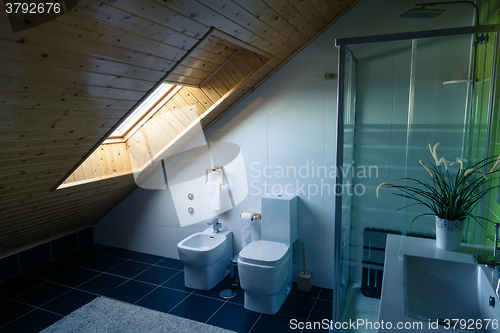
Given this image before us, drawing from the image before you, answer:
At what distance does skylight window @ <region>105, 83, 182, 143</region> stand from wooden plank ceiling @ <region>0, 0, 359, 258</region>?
0.24 metres

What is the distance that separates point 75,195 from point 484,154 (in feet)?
11.4

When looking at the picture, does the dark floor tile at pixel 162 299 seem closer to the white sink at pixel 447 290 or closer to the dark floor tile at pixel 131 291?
the dark floor tile at pixel 131 291

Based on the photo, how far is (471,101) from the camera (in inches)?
81.7

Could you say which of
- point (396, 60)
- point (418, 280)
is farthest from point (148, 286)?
point (396, 60)

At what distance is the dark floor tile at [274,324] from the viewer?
2717 mm

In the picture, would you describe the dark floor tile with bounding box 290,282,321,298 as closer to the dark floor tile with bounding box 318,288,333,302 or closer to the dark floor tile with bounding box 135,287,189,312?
the dark floor tile with bounding box 318,288,333,302

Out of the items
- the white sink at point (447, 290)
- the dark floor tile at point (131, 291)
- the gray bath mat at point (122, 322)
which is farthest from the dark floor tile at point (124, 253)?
the white sink at point (447, 290)

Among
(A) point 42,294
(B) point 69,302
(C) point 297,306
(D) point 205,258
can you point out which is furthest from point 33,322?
(C) point 297,306

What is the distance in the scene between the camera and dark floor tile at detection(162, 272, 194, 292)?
3400 millimetres

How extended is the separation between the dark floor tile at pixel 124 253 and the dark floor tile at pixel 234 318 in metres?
1.69

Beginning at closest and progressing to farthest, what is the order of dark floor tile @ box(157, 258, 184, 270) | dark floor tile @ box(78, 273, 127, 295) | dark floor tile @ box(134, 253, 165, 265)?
dark floor tile @ box(78, 273, 127, 295) → dark floor tile @ box(157, 258, 184, 270) → dark floor tile @ box(134, 253, 165, 265)

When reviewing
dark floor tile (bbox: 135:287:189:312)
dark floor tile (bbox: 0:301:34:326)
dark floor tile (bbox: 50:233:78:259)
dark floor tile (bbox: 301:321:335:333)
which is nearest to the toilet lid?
dark floor tile (bbox: 301:321:335:333)

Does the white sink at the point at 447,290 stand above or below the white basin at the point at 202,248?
above

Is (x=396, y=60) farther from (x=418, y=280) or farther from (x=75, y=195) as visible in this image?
(x=75, y=195)
